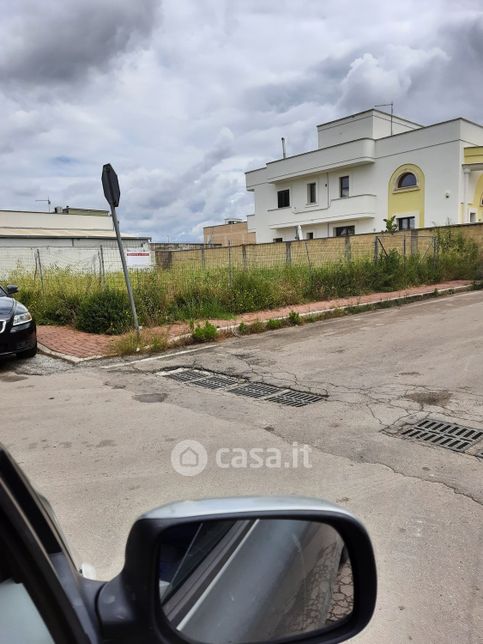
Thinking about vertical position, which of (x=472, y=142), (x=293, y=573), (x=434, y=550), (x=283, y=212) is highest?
(x=472, y=142)

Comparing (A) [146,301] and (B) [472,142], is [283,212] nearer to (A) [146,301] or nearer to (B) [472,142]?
(B) [472,142]

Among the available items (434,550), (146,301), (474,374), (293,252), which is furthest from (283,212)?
(434,550)

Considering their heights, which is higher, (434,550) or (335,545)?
(335,545)

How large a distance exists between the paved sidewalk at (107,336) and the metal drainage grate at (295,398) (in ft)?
12.9

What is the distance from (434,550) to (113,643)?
253 centimetres

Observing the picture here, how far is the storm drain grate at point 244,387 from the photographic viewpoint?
19.7 feet

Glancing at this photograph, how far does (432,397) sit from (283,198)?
3837 centimetres

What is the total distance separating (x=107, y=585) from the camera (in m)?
1.06

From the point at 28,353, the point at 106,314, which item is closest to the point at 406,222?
the point at 106,314

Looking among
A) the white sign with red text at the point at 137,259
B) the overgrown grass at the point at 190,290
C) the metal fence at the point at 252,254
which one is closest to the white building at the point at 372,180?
the metal fence at the point at 252,254

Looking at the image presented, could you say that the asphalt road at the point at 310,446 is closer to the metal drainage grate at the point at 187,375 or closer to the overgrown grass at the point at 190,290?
the metal drainage grate at the point at 187,375

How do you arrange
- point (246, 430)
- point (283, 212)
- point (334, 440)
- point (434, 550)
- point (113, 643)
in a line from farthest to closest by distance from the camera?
point (283, 212)
point (246, 430)
point (334, 440)
point (434, 550)
point (113, 643)

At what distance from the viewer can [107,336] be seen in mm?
10406

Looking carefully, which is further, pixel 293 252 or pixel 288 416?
pixel 293 252
